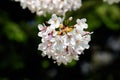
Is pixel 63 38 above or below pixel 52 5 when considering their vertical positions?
below

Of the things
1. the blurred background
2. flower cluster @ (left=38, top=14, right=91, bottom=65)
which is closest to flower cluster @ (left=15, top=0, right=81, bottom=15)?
flower cluster @ (left=38, top=14, right=91, bottom=65)

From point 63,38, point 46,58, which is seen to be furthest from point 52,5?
point 46,58

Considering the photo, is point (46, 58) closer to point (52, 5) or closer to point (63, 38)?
point (52, 5)

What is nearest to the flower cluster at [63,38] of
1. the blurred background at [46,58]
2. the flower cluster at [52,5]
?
the flower cluster at [52,5]

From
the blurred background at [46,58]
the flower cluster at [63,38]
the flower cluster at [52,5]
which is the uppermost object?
the blurred background at [46,58]

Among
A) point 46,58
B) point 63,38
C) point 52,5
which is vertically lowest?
point 63,38

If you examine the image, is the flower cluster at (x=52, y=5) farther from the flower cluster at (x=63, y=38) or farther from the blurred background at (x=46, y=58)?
the blurred background at (x=46, y=58)
